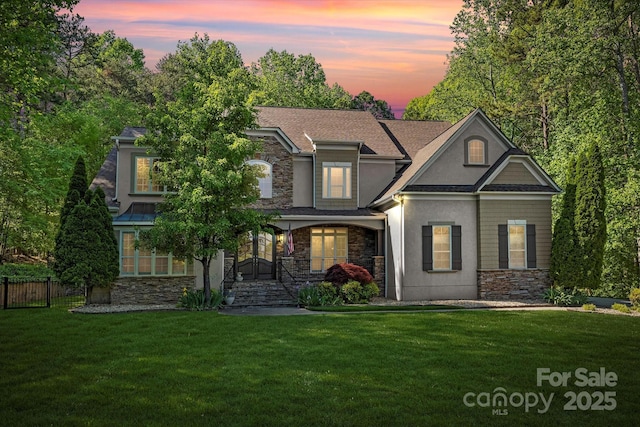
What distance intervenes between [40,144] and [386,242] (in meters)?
16.3

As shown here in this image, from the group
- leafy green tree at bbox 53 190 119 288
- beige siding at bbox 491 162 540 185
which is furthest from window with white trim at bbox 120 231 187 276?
beige siding at bbox 491 162 540 185

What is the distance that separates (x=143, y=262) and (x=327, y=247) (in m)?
7.73

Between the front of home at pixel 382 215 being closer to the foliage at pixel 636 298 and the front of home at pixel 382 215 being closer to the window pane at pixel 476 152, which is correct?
the window pane at pixel 476 152

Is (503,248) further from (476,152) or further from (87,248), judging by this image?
(87,248)

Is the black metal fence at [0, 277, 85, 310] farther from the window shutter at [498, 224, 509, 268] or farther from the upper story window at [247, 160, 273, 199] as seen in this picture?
the window shutter at [498, 224, 509, 268]

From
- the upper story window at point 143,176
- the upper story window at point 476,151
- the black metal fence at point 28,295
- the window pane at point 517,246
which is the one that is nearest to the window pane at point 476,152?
the upper story window at point 476,151

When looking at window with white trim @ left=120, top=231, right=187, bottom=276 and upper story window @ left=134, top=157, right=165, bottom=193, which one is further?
upper story window @ left=134, top=157, right=165, bottom=193

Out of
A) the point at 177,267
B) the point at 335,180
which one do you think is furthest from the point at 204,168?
the point at 335,180

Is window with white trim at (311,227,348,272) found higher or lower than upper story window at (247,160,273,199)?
lower

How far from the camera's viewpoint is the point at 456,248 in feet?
64.4

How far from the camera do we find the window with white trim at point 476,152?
67.4ft

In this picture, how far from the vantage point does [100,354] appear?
32.8ft

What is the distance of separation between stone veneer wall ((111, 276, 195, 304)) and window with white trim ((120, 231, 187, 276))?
0.22m

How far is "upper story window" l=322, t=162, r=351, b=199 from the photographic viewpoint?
22609 millimetres
